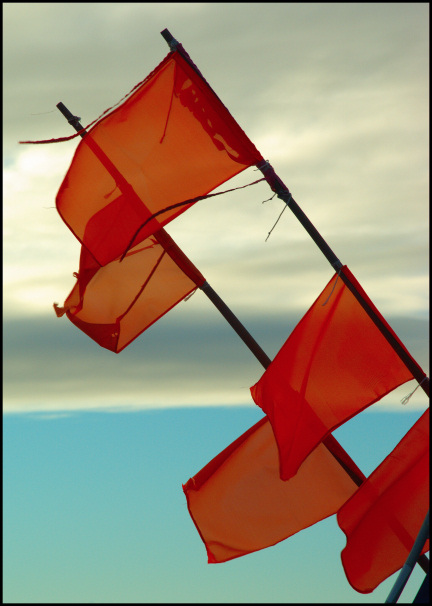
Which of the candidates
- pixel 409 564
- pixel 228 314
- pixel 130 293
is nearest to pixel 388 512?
pixel 409 564

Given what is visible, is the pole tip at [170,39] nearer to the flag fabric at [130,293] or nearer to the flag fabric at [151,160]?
the flag fabric at [151,160]

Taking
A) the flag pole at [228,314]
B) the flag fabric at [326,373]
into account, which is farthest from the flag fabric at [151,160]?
the flag fabric at [326,373]

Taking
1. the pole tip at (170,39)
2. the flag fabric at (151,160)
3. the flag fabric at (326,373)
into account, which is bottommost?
the flag fabric at (326,373)

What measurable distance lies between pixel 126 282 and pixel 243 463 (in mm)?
4375

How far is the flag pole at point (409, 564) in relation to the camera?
1930cm

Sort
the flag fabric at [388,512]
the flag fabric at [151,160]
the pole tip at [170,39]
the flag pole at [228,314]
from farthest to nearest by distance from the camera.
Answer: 1. the flag pole at [228,314]
2. the pole tip at [170,39]
3. the flag fabric at [151,160]
4. the flag fabric at [388,512]

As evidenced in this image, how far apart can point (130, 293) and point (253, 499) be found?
4847 mm

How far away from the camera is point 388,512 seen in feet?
67.1

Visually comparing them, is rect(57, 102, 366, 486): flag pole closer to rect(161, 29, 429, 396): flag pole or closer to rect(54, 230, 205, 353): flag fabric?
rect(54, 230, 205, 353): flag fabric

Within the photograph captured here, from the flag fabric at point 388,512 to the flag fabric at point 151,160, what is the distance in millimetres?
6037

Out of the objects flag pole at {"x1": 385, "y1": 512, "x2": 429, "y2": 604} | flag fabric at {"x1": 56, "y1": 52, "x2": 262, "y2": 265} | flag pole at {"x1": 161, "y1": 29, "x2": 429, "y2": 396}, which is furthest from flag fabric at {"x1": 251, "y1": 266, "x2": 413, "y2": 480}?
flag fabric at {"x1": 56, "y1": 52, "x2": 262, "y2": 265}

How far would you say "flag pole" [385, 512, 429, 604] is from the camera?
63.3ft

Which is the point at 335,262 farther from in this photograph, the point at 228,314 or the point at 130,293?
the point at 130,293

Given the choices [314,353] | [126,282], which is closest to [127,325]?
[126,282]
